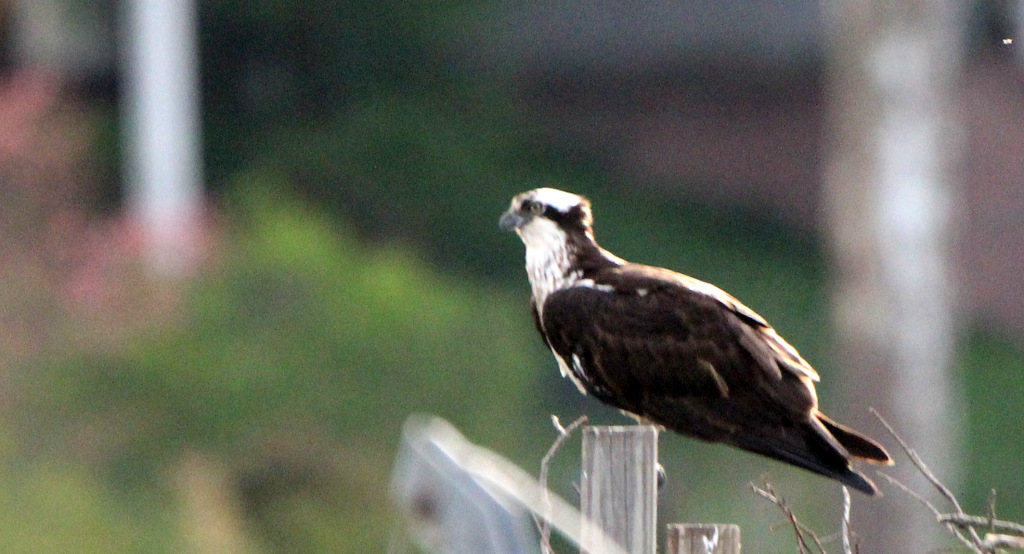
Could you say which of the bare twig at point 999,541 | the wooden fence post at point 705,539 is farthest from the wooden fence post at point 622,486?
the bare twig at point 999,541

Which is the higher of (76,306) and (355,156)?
(355,156)

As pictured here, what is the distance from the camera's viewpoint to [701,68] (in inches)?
769

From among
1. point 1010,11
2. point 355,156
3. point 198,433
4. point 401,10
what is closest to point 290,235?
point 198,433

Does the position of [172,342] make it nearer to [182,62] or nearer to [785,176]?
[182,62]

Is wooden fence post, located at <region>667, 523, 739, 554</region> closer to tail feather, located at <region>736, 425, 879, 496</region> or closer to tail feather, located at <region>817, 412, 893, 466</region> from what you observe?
tail feather, located at <region>736, 425, 879, 496</region>

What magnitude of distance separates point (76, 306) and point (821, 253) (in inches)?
352

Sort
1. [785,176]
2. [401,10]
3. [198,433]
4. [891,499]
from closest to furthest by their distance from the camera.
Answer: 1. [198,433]
2. [891,499]
3. [401,10]
4. [785,176]

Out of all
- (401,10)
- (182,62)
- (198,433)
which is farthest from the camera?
(401,10)

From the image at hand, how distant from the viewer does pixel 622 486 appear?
3.47 metres

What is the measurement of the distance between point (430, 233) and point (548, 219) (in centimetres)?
1102

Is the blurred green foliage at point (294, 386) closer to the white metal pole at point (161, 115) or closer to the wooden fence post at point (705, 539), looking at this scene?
the white metal pole at point (161, 115)

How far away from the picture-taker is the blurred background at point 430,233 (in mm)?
9750

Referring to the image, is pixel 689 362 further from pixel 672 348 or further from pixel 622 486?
pixel 622 486

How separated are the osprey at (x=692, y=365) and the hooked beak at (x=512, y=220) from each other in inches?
11.6
